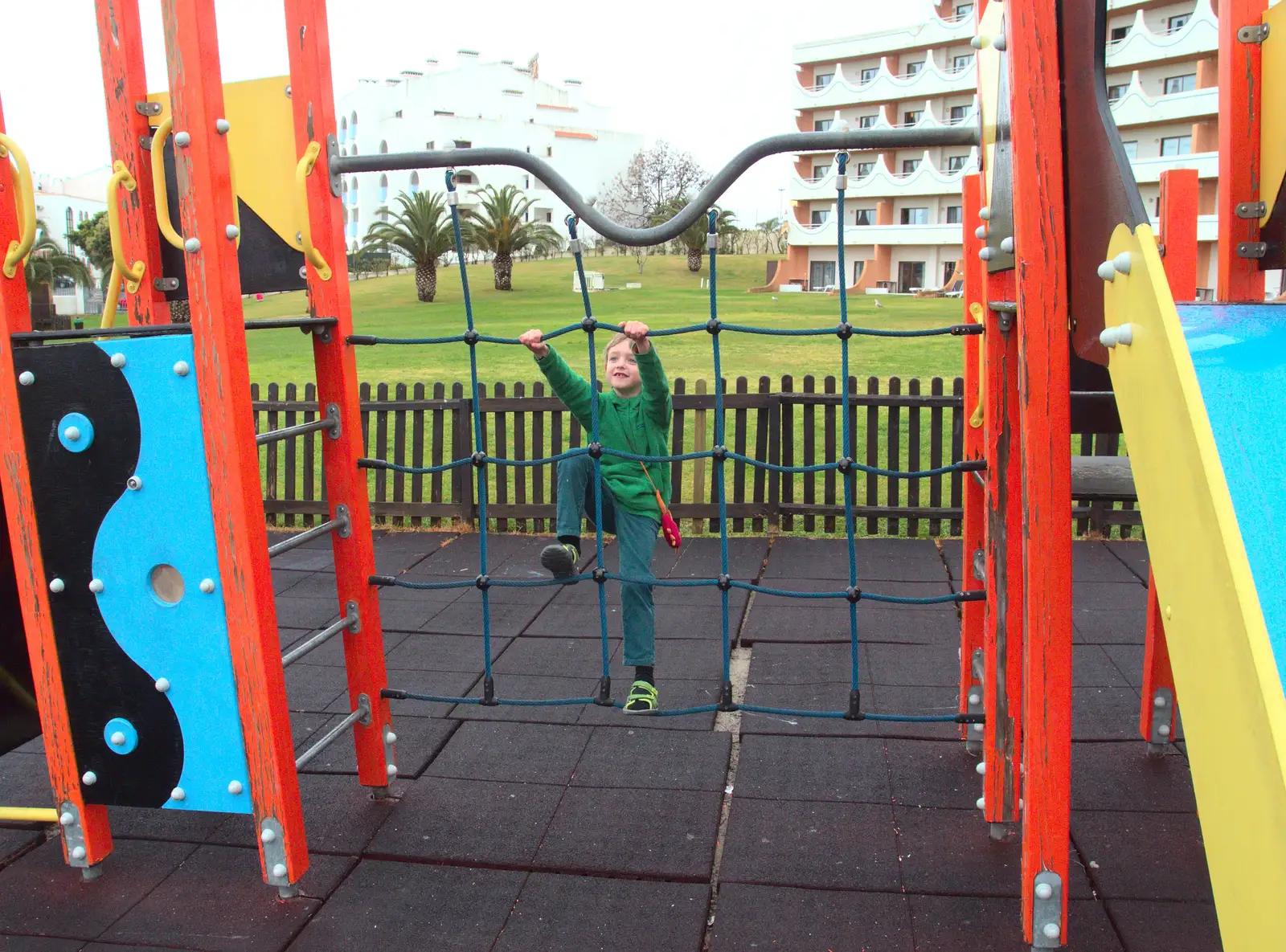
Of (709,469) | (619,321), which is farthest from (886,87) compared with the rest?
(709,469)

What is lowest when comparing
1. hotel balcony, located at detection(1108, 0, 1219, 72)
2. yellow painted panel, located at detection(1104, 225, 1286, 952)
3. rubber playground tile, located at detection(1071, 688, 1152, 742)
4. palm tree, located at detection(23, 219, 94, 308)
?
rubber playground tile, located at detection(1071, 688, 1152, 742)

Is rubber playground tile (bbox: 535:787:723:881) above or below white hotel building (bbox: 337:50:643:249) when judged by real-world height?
below

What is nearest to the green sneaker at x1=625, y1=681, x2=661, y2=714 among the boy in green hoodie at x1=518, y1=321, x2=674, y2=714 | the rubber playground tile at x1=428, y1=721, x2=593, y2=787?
the boy in green hoodie at x1=518, y1=321, x2=674, y2=714

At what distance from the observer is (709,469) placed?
6883 millimetres

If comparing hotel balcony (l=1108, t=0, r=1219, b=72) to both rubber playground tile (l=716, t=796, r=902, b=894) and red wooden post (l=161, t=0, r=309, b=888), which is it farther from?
red wooden post (l=161, t=0, r=309, b=888)

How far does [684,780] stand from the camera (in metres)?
2.84

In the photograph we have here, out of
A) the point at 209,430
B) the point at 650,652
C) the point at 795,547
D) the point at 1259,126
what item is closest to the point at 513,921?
the point at 650,652

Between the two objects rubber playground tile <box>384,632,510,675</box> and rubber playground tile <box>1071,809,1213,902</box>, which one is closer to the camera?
rubber playground tile <box>1071,809,1213,902</box>

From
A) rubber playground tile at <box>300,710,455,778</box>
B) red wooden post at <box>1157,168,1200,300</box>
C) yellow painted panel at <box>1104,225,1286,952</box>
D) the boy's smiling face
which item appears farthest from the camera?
the boy's smiling face

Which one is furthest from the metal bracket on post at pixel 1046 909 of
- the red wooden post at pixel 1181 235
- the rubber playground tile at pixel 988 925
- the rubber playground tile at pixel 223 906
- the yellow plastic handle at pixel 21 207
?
the yellow plastic handle at pixel 21 207

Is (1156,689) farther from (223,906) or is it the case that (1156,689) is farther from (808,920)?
(223,906)

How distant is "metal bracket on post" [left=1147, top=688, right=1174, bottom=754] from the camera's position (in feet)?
9.38

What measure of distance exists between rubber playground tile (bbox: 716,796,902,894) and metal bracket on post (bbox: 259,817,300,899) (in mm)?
1022

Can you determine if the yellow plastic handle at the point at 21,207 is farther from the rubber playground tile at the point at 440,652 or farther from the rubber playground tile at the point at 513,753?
the rubber playground tile at the point at 440,652
